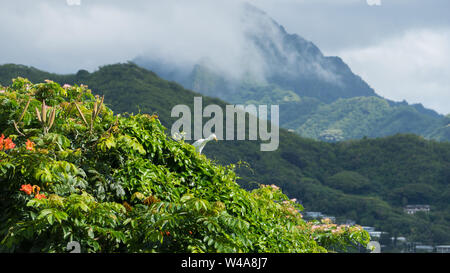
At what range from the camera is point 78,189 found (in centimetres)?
387

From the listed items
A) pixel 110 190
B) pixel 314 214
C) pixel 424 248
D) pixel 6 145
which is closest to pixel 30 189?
pixel 6 145

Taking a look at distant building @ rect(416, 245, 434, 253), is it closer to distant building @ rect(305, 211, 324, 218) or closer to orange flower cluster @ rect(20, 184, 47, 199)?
distant building @ rect(305, 211, 324, 218)

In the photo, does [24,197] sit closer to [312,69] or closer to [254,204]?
[254,204]

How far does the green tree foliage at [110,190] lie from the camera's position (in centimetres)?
347

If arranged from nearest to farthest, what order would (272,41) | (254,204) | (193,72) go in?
(254,204), (193,72), (272,41)

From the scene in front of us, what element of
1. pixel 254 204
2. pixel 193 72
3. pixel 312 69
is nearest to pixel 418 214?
pixel 254 204

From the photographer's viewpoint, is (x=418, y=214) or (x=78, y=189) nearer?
(x=78, y=189)

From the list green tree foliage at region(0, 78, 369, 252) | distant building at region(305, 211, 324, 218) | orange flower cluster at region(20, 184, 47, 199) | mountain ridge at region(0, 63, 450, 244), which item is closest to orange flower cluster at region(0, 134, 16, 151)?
green tree foliage at region(0, 78, 369, 252)

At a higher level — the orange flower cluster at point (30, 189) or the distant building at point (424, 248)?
the orange flower cluster at point (30, 189)

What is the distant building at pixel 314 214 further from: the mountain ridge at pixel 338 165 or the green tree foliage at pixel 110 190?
the green tree foliage at pixel 110 190

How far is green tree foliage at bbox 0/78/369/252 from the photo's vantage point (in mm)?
3469

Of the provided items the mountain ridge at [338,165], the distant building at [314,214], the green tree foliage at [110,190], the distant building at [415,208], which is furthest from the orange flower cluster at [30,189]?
the distant building at [415,208]

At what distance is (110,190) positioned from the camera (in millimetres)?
4148

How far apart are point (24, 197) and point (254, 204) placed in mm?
1854
